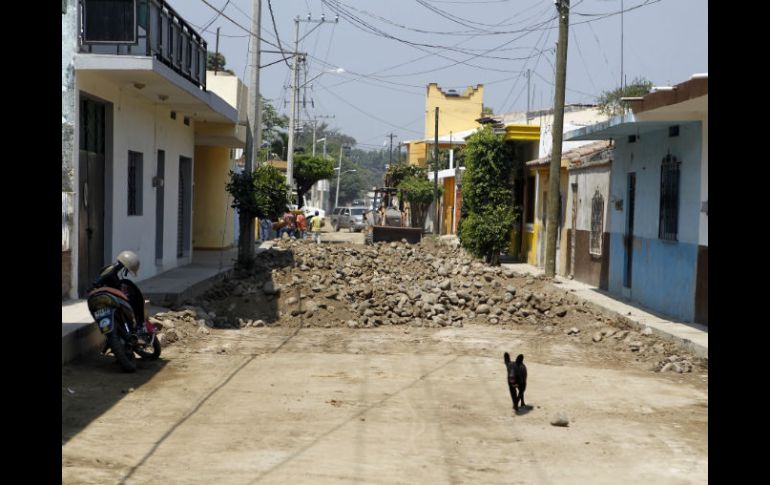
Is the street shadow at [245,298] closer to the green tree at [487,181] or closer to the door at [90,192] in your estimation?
the door at [90,192]

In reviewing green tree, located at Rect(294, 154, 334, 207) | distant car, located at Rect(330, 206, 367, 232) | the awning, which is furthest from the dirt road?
distant car, located at Rect(330, 206, 367, 232)

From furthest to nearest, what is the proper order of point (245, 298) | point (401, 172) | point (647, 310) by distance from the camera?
point (401, 172) < point (245, 298) < point (647, 310)

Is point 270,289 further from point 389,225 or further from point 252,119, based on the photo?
point 389,225

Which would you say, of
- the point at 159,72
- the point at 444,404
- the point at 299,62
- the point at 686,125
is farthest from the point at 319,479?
the point at 299,62

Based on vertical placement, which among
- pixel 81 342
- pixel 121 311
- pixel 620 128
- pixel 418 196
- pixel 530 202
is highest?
pixel 620 128

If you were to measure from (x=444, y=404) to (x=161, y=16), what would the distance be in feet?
32.4

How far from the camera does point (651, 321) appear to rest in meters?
15.5

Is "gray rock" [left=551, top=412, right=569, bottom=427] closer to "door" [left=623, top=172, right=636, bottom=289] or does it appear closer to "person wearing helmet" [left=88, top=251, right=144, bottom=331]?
"person wearing helmet" [left=88, top=251, right=144, bottom=331]

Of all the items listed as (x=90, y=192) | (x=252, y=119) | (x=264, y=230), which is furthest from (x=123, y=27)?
(x=264, y=230)

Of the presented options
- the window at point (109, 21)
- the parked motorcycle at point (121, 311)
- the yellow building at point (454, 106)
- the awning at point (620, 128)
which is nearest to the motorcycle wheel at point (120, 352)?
the parked motorcycle at point (121, 311)

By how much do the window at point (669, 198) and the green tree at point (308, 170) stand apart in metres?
41.5

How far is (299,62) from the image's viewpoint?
50875 millimetres

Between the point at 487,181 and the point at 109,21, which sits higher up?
the point at 109,21

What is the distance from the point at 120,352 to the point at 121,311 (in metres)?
0.46
